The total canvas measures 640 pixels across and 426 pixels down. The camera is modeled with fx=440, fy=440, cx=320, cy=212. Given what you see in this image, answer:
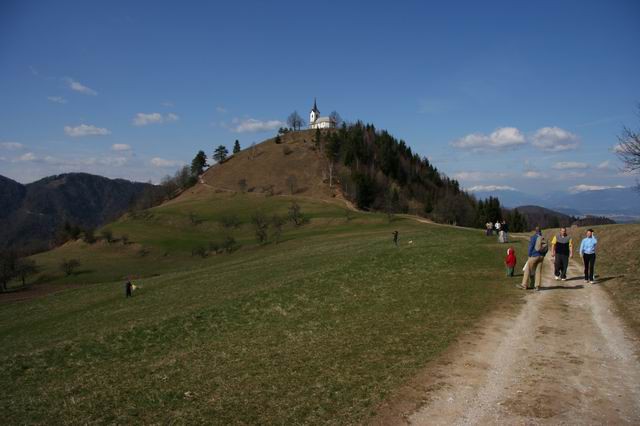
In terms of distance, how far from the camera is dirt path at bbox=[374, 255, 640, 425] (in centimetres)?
892

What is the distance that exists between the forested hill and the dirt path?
106 metres

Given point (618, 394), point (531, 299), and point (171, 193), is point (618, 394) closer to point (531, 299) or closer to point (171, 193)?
point (531, 299)

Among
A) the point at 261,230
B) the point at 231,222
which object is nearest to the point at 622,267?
the point at 261,230

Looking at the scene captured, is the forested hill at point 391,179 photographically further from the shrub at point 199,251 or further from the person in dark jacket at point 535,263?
the person in dark jacket at point 535,263

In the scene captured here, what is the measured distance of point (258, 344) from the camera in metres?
15.3

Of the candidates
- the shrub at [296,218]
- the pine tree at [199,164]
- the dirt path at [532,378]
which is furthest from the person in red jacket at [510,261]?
the pine tree at [199,164]

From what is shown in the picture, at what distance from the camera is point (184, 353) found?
15367 mm

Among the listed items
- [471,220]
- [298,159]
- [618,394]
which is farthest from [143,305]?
[298,159]

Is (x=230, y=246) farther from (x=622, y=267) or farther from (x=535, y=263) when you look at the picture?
(x=535, y=263)

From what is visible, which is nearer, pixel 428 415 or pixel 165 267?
pixel 428 415

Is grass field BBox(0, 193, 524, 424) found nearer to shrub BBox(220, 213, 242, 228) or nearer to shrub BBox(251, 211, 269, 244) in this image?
shrub BBox(251, 211, 269, 244)

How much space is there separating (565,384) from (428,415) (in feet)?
12.2

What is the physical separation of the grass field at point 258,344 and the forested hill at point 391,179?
309 ft

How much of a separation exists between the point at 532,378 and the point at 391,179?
15742 cm
